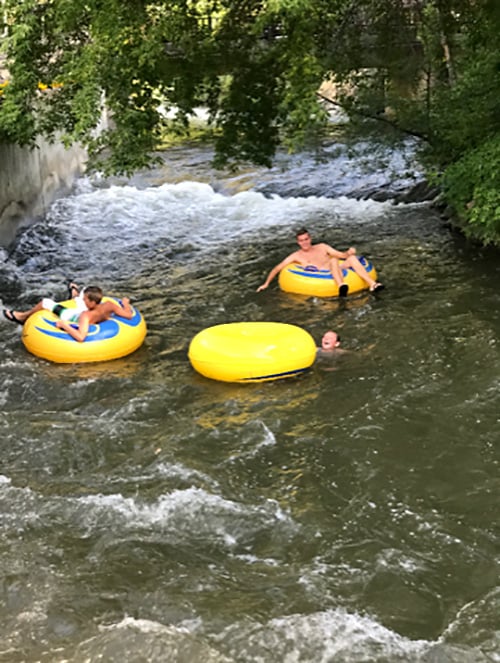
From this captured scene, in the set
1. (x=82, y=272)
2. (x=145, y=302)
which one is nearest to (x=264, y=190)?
(x=82, y=272)

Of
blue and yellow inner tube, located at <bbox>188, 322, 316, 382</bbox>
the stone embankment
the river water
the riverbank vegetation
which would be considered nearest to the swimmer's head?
the river water

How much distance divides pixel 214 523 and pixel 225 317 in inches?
169

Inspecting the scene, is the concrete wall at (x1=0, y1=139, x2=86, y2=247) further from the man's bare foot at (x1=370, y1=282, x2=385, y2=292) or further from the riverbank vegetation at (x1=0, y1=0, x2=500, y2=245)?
the man's bare foot at (x1=370, y1=282, x2=385, y2=292)

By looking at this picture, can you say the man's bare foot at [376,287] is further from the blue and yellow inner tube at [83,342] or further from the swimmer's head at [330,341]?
the blue and yellow inner tube at [83,342]

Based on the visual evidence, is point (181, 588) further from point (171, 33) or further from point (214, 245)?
point (214, 245)

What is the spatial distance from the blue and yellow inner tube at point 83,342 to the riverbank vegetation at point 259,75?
2.24 meters

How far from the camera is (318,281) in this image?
9.41 meters

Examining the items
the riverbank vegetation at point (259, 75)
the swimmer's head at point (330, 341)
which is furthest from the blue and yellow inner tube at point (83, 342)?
the riverbank vegetation at point (259, 75)

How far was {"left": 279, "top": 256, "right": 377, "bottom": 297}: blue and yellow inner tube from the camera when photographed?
9.38 meters

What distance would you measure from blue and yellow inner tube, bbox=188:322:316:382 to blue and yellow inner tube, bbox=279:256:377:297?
7.56ft

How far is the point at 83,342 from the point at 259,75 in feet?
17.9

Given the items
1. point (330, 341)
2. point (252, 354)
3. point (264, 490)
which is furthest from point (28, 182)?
point (264, 490)

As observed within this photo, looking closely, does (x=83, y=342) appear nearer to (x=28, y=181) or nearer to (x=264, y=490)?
(x=264, y=490)

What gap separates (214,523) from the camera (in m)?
4.88
